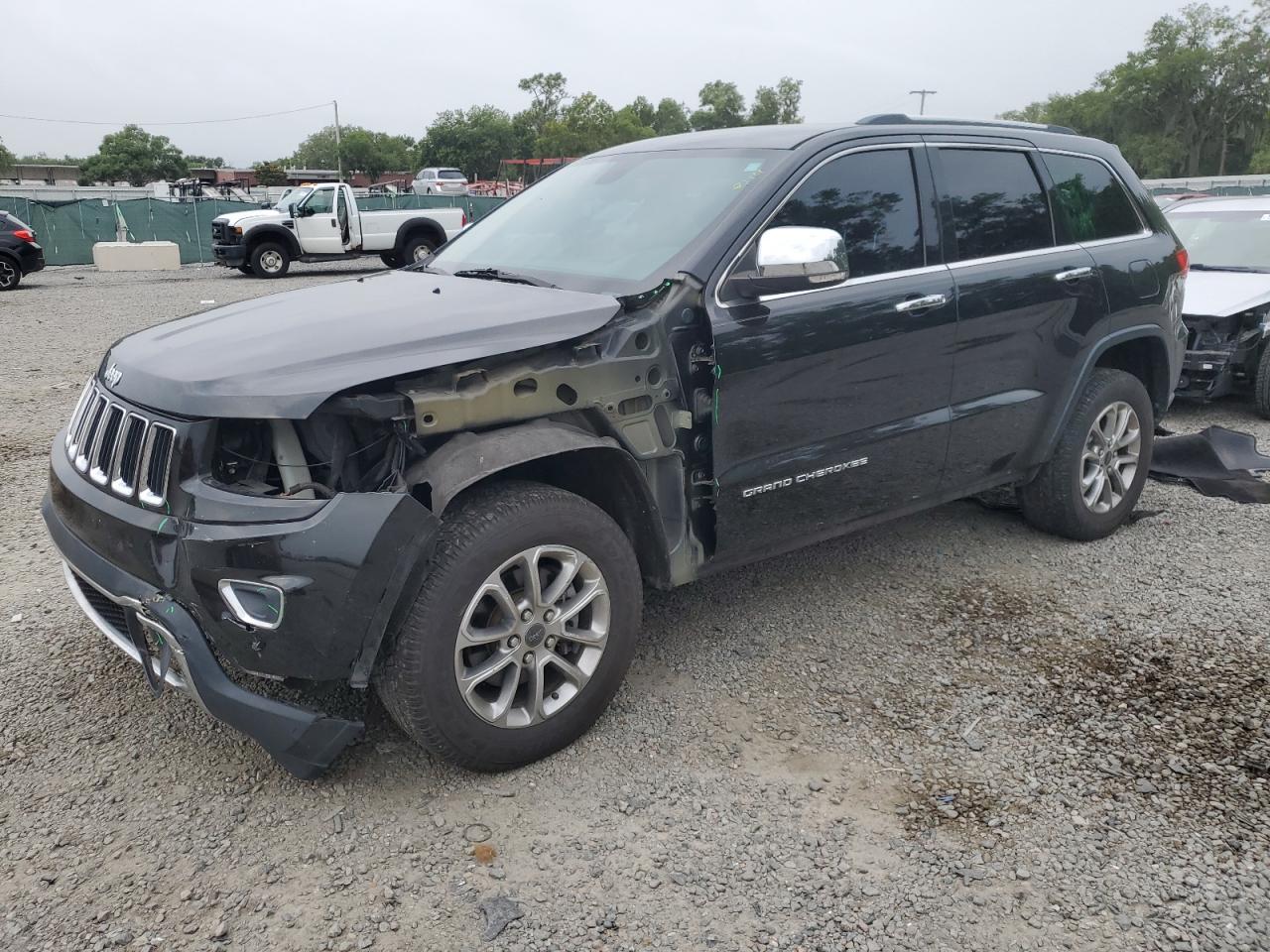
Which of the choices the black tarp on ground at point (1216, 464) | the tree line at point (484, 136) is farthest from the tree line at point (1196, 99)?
the black tarp on ground at point (1216, 464)

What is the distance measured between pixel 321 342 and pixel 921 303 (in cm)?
219

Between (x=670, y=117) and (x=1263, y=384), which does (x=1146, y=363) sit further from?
(x=670, y=117)

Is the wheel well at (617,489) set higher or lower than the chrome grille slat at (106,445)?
lower

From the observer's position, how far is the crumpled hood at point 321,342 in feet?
8.30

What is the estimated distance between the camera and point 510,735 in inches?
112

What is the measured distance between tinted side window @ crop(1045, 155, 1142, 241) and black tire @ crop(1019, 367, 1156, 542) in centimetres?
67

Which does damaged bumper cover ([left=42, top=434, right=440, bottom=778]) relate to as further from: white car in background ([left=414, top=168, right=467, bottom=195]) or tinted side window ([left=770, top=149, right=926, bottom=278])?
white car in background ([left=414, top=168, right=467, bottom=195])

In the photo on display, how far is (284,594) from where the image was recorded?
2451 millimetres

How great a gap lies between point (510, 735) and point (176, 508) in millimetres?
1120

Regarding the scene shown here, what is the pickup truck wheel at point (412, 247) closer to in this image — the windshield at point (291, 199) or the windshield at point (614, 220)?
the windshield at point (291, 199)

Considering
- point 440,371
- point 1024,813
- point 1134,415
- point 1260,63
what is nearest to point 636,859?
point 1024,813

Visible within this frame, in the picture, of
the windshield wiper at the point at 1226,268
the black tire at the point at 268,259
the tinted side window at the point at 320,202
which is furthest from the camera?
the tinted side window at the point at 320,202

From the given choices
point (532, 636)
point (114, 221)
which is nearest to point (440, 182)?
→ point (114, 221)

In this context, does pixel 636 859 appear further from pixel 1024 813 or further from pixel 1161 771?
pixel 1161 771
